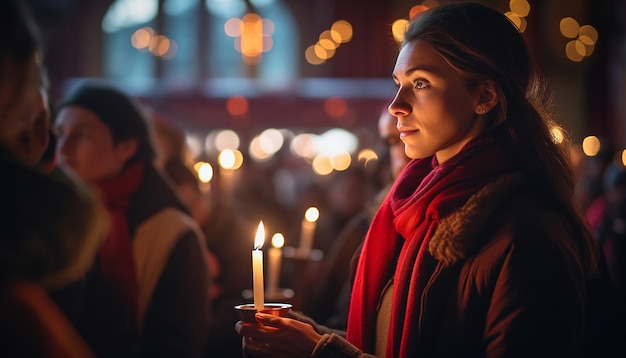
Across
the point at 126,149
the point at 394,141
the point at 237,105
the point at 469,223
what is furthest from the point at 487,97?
the point at 237,105

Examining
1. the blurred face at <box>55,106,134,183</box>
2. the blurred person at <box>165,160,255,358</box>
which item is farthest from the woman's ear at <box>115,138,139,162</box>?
the blurred person at <box>165,160,255,358</box>

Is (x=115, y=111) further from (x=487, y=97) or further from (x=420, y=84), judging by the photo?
(x=487, y=97)

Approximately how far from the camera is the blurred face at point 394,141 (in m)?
3.56

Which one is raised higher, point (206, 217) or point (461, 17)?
point (461, 17)

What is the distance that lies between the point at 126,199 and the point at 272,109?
20.8 meters

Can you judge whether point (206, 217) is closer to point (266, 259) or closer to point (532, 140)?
point (266, 259)

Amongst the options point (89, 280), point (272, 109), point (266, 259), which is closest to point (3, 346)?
point (89, 280)

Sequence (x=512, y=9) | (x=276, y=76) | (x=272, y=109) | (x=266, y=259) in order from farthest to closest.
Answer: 1. (x=276, y=76)
2. (x=272, y=109)
3. (x=512, y=9)
4. (x=266, y=259)

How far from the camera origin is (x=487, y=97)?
84.9 inches

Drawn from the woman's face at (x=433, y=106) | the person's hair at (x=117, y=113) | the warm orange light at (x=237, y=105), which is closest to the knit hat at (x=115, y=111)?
the person's hair at (x=117, y=113)

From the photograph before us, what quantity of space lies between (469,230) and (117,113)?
187 cm

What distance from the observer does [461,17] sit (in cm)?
215

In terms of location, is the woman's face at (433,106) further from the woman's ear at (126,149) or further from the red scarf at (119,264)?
the woman's ear at (126,149)

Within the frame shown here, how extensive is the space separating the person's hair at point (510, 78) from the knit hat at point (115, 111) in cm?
159
